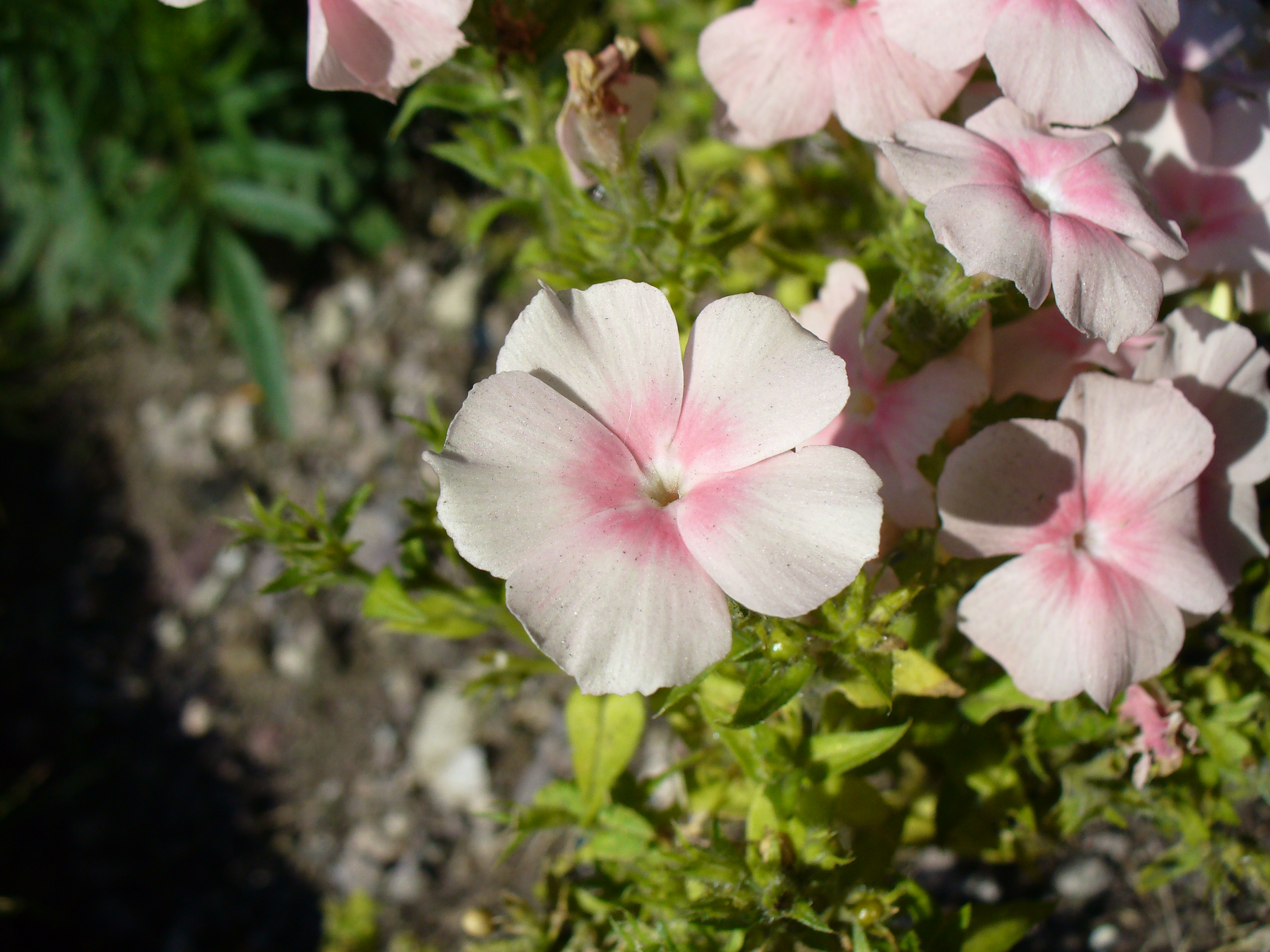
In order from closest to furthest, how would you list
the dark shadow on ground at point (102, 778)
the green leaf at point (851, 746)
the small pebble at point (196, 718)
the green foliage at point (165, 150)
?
the green leaf at point (851, 746) < the green foliage at point (165, 150) < the dark shadow on ground at point (102, 778) < the small pebble at point (196, 718)

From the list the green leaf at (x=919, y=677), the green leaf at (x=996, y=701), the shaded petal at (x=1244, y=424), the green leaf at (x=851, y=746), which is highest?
the shaded petal at (x=1244, y=424)

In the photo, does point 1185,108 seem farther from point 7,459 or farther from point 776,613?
point 7,459

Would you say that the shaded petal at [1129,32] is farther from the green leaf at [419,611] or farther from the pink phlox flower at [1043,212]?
the green leaf at [419,611]


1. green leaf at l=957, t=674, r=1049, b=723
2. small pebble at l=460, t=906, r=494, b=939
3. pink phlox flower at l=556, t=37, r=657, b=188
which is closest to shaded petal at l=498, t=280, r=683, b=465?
pink phlox flower at l=556, t=37, r=657, b=188

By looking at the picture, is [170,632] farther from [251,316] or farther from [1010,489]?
[1010,489]

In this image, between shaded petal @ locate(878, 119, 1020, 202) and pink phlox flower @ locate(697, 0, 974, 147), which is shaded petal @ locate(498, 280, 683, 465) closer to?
shaded petal @ locate(878, 119, 1020, 202)

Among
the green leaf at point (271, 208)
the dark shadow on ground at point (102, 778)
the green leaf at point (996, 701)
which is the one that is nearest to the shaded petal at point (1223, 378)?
the green leaf at point (996, 701)
